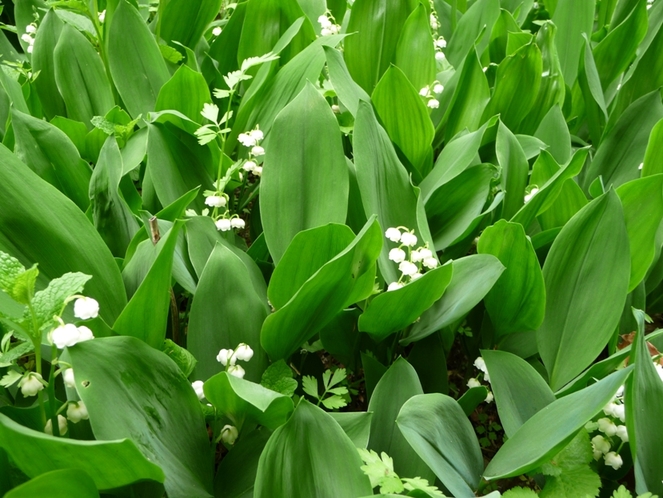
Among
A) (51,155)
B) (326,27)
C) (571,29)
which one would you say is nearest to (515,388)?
(51,155)

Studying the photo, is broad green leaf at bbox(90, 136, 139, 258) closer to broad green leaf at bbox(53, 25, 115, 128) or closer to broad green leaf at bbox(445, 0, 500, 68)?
broad green leaf at bbox(53, 25, 115, 128)

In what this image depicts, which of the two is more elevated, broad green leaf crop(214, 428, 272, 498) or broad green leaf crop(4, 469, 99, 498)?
broad green leaf crop(4, 469, 99, 498)

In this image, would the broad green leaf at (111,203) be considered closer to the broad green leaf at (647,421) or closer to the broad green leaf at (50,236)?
the broad green leaf at (50,236)

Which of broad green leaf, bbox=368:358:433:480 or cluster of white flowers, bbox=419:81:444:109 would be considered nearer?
broad green leaf, bbox=368:358:433:480

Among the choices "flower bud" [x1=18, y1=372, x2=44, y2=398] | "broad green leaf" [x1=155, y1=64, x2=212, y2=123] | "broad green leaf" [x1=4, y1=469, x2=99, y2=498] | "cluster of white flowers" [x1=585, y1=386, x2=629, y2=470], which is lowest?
"cluster of white flowers" [x1=585, y1=386, x2=629, y2=470]

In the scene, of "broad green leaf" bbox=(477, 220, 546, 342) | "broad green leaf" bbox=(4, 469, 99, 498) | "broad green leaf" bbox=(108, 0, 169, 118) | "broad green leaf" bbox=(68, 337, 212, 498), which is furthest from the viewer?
"broad green leaf" bbox=(108, 0, 169, 118)

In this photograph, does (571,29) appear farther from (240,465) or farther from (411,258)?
(240,465)

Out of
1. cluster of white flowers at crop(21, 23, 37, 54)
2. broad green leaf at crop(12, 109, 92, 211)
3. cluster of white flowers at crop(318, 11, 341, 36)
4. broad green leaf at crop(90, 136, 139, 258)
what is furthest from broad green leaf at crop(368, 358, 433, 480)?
cluster of white flowers at crop(21, 23, 37, 54)

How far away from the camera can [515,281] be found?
930 millimetres

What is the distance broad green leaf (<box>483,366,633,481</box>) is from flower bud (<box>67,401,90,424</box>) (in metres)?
0.46

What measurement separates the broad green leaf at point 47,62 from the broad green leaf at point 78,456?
985 millimetres

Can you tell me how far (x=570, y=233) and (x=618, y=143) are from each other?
1.68ft

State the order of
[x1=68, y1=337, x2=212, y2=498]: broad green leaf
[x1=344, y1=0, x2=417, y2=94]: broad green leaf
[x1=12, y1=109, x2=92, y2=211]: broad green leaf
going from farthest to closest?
1. [x1=344, y1=0, x2=417, y2=94]: broad green leaf
2. [x1=12, y1=109, x2=92, y2=211]: broad green leaf
3. [x1=68, y1=337, x2=212, y2=498]: broad green leaf

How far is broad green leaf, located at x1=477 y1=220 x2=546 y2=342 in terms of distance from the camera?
902 millimetres
